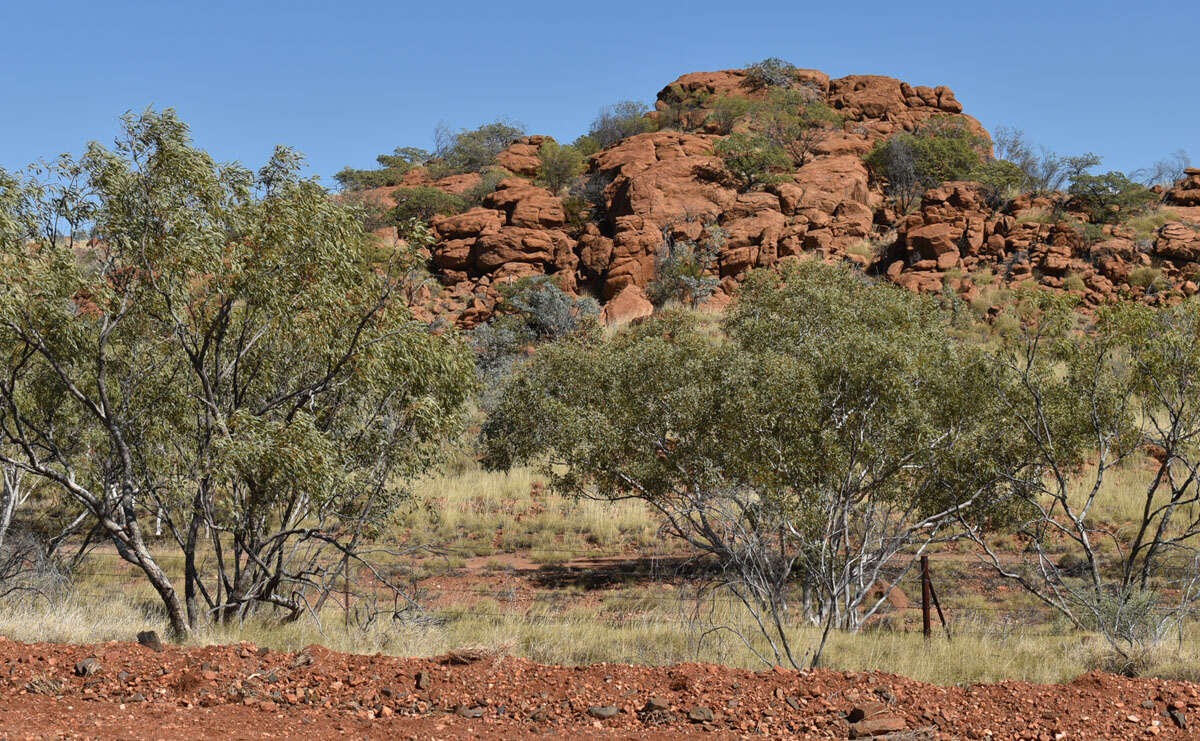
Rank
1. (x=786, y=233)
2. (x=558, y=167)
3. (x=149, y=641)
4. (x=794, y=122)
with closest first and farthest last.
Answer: (x=149, y=641) → (x=786, y=233) → (x=794, y=122) → (x=558, y=167)

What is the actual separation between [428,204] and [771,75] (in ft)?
90.7

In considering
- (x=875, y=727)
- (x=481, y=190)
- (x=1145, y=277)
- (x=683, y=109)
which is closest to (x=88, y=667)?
(x=875, y=727)

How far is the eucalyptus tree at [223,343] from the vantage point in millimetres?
8789

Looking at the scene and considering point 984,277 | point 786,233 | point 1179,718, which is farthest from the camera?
point 786,233

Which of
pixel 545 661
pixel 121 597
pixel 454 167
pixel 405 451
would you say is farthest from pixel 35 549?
pixel 454 167

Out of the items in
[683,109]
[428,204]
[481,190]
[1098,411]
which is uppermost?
[683,109]

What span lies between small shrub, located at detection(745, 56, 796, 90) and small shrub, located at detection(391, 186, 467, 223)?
24.6 metres

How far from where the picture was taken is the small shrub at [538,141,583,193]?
57312mm

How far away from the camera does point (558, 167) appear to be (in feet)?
190

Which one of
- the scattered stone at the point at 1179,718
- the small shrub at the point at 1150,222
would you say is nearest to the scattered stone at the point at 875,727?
the scattered stone at the point at 1179,718

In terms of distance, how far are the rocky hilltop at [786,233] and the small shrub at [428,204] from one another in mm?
2148

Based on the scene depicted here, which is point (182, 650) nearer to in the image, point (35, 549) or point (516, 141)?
point (35, 549)

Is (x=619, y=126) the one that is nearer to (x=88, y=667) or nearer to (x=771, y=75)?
(x=771, y=75)

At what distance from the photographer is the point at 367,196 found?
57281 millimetres
